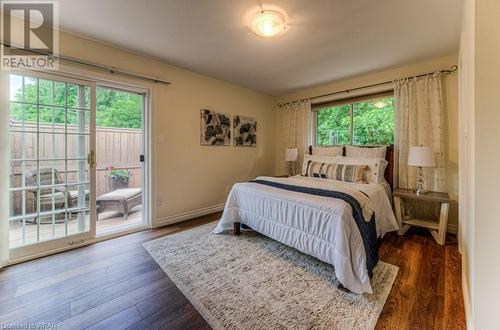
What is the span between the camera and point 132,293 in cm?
165

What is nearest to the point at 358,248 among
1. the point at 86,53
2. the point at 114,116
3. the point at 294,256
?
the point at 294,256

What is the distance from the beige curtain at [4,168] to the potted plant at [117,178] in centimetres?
184

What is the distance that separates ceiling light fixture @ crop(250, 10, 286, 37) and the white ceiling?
0.07m

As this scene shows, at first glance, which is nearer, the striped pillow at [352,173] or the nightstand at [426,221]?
the nightstand at [426,221]

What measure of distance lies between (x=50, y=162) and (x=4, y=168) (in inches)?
13.1

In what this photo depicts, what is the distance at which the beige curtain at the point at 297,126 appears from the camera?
4.18 m

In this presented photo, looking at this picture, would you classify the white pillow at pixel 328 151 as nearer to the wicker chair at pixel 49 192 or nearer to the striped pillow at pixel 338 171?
Result: the striped pillow at pixel 338 171

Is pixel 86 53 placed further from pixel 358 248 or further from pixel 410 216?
pixel 410 216

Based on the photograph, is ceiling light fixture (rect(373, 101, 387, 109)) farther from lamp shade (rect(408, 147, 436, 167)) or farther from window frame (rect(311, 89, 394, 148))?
lamp shade (rect(408, 147, 436, 167))

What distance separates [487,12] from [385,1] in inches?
37.0

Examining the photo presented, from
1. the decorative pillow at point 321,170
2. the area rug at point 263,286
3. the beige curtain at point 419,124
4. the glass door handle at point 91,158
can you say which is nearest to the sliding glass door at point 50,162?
the glass door handle at point 91,158

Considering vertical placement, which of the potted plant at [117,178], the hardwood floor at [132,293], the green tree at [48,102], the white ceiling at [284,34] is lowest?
the hardwood floor at [132,293]

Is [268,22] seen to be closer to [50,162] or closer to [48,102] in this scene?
[48,102]

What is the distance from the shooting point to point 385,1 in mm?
1762
